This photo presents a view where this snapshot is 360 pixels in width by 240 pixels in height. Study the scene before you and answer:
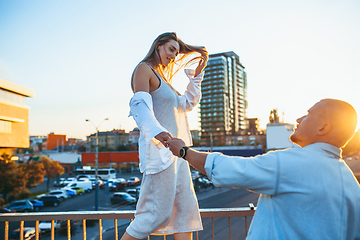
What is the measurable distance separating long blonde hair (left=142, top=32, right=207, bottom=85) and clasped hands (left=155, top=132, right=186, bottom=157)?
2.04 ft

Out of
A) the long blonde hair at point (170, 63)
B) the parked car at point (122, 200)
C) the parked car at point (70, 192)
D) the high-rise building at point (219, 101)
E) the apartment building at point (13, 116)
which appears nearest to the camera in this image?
the long blonde hair at point (170, 63)

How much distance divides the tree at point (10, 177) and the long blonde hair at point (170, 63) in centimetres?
2030

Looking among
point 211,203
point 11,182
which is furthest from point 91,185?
point 211,203

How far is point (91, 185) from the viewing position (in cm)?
2880

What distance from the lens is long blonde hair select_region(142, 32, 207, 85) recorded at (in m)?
1.66

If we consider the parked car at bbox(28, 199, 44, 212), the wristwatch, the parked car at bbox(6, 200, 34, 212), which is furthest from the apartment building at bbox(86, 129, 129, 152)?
the wristwatch

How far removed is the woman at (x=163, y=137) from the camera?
52.9 inches

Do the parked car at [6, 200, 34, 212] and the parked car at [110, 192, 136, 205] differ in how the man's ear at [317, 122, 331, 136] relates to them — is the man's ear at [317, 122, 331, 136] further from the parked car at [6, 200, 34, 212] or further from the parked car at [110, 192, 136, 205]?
the parked car at [110, 192, 136, 205]

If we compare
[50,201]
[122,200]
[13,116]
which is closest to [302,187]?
[122,200]

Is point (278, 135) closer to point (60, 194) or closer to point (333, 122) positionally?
point (60, 194)

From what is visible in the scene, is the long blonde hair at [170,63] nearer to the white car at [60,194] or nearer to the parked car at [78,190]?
the white car at [60,194]

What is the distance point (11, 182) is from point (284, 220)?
71.4ft

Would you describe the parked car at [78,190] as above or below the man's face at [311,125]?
below

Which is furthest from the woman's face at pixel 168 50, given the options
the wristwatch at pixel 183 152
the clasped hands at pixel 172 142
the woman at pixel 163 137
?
the wristwatch at pixel 183 152
